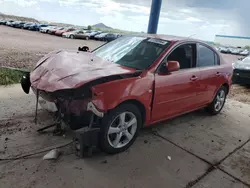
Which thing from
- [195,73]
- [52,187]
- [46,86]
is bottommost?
[52,187]

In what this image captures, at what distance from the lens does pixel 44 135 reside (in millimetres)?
3490

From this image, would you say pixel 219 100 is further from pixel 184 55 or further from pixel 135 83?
pixel 135 83

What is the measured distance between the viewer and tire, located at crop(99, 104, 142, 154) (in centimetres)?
294

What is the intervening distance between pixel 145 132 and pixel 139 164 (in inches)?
38.4

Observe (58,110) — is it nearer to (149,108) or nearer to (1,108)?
(149,108)

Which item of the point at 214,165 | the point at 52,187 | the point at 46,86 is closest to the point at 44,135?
the point at 46,86

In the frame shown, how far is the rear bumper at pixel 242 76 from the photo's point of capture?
8.70 metres

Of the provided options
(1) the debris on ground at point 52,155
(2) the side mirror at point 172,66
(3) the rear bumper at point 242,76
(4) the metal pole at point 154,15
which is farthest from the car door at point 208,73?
(3) the rear bumper at point 242,76

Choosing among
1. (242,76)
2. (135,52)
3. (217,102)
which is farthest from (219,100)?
(242,76)

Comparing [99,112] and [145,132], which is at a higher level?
[99,112]

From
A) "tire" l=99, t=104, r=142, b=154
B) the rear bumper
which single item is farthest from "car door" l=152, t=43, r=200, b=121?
the rear bumper

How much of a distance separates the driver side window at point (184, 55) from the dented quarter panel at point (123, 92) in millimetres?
723

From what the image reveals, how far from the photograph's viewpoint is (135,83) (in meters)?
3.10

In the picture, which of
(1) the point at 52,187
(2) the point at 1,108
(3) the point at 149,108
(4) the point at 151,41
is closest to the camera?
(1) the point at 52,187
